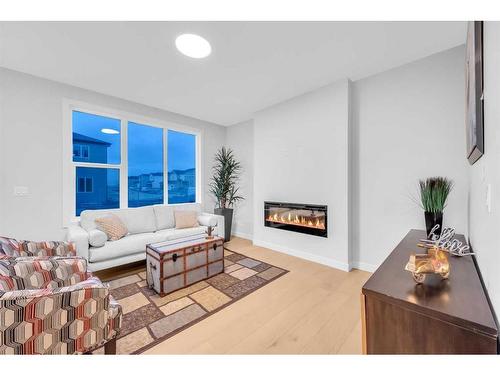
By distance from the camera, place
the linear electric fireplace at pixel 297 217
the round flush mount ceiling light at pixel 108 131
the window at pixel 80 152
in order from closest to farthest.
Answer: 1. the linear electric fireplace at pixel 297 217
2. the window at pixel 80 152
3. the round flush mount ceiling light at pixel 108 131

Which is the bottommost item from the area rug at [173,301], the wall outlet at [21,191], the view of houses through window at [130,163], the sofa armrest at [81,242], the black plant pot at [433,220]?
the area rug at [173,301]

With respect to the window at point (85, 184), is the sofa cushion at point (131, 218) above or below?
below

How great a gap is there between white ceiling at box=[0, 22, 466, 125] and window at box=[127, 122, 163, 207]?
31.2 inches

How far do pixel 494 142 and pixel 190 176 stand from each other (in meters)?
4.43

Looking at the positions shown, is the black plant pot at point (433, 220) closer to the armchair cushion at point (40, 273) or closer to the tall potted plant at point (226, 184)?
the armchair cushion at point (40, 273)

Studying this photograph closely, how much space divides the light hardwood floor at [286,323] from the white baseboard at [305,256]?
241mm

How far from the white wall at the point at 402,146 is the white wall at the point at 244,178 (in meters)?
2.17

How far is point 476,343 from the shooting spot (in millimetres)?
654

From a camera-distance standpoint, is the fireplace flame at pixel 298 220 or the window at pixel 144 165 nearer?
the fireplace flame at pixel 298 220

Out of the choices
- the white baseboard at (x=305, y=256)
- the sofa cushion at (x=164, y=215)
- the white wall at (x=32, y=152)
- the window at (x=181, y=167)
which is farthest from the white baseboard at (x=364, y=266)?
the white wall at (x=32, y=152)

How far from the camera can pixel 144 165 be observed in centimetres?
390

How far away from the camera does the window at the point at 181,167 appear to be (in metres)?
4.22

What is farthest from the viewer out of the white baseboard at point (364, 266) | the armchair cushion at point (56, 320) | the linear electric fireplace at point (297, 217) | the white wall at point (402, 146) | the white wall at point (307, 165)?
the linear electric fireplace at point (297, 217)

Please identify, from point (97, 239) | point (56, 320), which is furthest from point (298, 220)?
point (56, 320)
